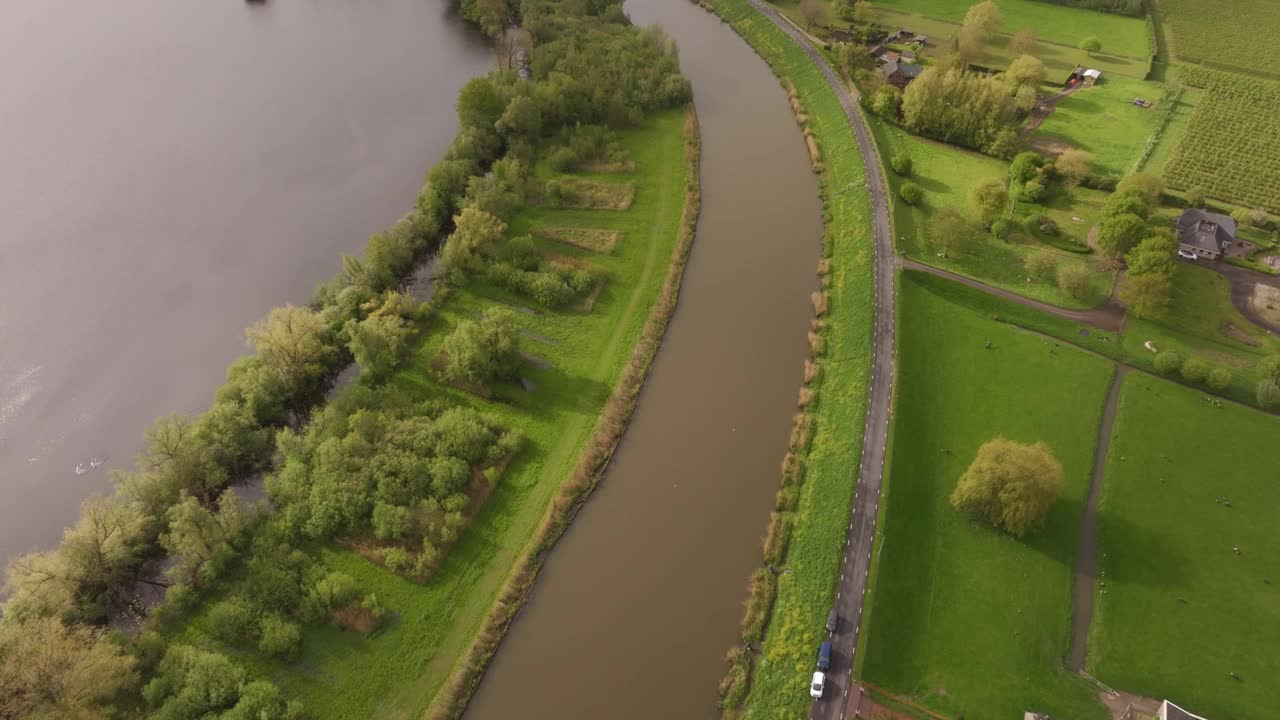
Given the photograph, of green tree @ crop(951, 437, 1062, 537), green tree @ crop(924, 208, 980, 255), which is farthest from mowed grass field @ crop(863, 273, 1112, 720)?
green tree @ crop(924, 208, 980, 255)

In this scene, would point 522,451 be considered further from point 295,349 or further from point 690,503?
point 295,349

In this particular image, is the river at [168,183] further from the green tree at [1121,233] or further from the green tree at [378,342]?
the green tree at [1121,233]

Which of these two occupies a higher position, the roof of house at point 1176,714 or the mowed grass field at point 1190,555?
the mowed grass field at point 1190,555

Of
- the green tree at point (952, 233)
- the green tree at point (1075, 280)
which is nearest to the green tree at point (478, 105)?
the green tree at point (952, 233)

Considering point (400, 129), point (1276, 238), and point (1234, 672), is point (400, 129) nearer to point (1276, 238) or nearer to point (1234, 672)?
point (1234, 672)

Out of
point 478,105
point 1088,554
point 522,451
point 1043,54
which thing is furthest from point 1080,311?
point 478,105

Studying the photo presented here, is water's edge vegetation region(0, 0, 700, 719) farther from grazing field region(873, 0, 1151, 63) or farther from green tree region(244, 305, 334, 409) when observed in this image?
grazing field region(873, 0, 1151, 63)
